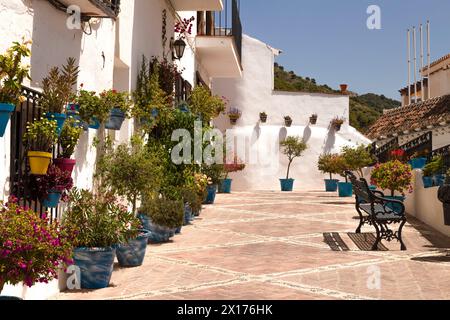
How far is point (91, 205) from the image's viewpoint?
6.54 m

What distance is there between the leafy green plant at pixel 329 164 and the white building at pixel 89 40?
9041 millimetres

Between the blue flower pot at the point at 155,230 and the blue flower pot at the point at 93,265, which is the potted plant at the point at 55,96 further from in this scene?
the blue flower pot at the point at 155,230

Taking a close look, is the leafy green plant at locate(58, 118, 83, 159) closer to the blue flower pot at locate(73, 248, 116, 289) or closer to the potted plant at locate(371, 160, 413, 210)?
the blue flower pot at locate(73, 248, 116, 289)

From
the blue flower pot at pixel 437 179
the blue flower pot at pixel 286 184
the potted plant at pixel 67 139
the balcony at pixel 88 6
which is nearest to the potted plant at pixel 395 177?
the blue flower pot at pixel 437 179

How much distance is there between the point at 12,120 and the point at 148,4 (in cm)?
685

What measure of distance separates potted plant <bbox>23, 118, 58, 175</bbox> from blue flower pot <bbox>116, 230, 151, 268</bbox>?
92.1 inches

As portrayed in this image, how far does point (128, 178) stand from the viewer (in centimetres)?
796

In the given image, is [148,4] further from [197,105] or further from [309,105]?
[309,105]

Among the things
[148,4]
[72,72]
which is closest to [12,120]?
[72,72]

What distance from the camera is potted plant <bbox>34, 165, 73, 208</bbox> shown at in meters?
5.40

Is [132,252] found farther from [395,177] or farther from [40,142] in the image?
[395,177]

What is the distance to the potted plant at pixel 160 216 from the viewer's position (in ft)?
30.3

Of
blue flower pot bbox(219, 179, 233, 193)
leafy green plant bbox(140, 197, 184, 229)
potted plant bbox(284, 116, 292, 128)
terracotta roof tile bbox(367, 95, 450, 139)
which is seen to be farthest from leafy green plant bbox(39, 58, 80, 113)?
potted plant bbox(284, 116, 292, 128)
